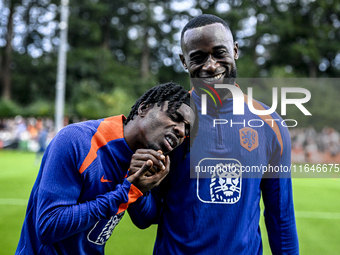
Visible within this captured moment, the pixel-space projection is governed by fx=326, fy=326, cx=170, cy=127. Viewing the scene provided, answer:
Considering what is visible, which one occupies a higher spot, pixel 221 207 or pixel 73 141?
pixel 73 141

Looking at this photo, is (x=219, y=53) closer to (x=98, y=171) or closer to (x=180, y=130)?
(x=180, y=130)

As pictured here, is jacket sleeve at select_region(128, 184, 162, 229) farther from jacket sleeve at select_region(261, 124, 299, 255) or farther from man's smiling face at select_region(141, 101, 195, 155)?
jacket sleeve at select_region(261, 124, 299, 255)

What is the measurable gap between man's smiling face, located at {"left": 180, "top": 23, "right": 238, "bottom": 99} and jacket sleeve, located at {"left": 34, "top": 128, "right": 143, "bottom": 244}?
2.60 feet

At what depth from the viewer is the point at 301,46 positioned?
29.9 m

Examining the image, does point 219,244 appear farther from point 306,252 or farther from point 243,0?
point 243,0

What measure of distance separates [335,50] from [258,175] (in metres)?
32.7

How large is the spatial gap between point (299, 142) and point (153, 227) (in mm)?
11377

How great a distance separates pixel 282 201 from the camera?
80.7 inches

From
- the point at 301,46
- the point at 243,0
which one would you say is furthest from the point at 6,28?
the point at 301,46

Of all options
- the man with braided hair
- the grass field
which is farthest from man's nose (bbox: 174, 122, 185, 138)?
the grass field

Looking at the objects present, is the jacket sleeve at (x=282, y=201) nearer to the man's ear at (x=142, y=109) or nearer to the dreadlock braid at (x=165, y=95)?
the dreadlock braid at (x=165, y=95)

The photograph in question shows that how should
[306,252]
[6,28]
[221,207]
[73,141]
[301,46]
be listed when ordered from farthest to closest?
[6,28] < [301,46] < [306,252] < [221,207] < [73,141]

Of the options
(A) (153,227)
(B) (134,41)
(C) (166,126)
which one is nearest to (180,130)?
(C) (166,126)

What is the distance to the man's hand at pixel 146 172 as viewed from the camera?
68.9 inches
